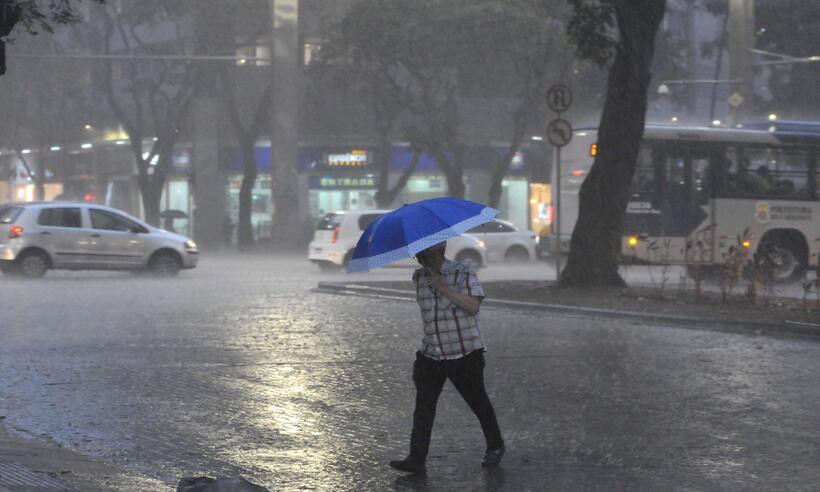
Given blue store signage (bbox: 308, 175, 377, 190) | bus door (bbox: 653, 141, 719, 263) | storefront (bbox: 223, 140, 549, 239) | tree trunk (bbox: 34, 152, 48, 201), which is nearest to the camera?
bus door (bbox: 653, 141, 719, 263)

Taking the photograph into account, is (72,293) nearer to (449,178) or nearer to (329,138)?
(449,178)

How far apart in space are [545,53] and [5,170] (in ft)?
121

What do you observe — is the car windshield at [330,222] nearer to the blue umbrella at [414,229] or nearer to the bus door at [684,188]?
the bus door at [684,188]

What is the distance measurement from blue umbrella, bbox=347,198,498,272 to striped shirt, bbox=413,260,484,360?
1.03 ft

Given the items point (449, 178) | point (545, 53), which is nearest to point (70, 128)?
point (449, 178)

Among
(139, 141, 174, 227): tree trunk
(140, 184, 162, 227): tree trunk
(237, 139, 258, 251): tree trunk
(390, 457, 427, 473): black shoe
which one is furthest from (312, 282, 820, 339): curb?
(140, 184, 162, 227): tree trunk

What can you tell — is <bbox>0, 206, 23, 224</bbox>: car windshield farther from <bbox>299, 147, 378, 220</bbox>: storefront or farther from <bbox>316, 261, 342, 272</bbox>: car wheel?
<bbox>299, 147, 378, 220</bbox>: storefront

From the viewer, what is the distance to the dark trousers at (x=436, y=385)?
7.61 m

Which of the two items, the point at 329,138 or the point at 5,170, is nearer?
the point at 329,138

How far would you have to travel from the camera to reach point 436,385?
7.70m

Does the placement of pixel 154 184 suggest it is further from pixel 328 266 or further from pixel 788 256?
pixel 788 256

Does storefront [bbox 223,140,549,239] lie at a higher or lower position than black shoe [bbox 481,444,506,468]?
higher

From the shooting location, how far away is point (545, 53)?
42.7m

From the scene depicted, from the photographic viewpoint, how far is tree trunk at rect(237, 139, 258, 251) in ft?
159
